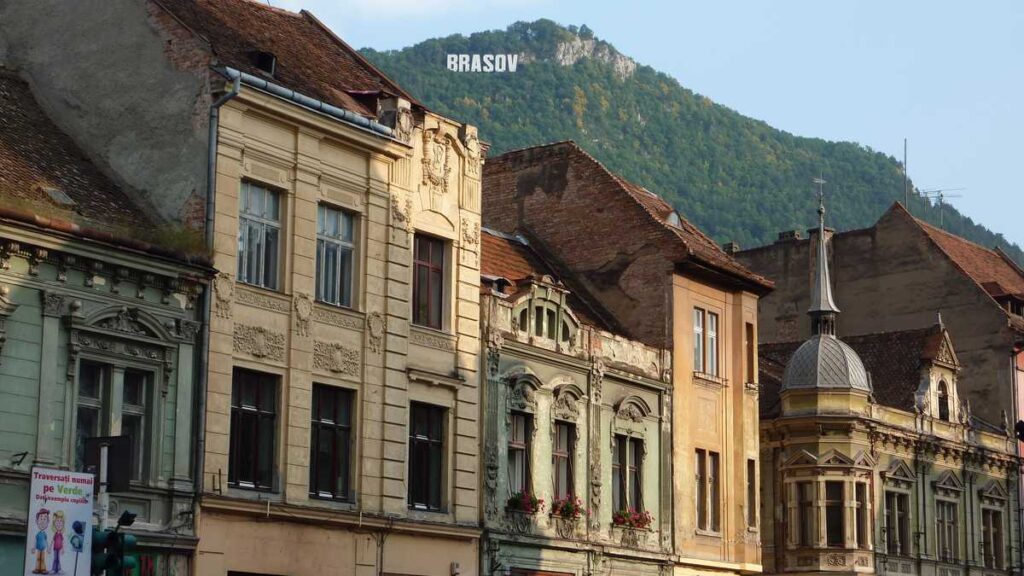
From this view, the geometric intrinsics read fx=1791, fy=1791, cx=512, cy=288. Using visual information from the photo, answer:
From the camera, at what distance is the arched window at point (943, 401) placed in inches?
2345

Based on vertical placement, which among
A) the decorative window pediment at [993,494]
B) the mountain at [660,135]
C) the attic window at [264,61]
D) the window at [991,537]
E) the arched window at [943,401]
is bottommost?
the window at [991,537]

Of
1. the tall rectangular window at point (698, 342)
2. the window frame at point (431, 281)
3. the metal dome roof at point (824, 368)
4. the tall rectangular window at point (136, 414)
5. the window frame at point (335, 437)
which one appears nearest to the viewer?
the tall rectangular window at point (136, 414)

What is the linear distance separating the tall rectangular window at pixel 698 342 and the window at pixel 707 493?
2212mm

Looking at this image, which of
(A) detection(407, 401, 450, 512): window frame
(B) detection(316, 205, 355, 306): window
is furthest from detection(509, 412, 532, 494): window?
(B) detection(316, 205, 355, 306): window

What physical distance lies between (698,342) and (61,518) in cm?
2676

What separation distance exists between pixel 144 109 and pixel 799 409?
27068 mm

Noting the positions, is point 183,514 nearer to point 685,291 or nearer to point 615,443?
point 615,443

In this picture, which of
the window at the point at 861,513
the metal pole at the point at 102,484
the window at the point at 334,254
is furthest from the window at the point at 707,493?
the metal pole at the point at 102,484

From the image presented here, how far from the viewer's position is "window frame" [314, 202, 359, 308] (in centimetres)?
3469

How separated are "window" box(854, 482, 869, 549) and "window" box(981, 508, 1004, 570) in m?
8.63

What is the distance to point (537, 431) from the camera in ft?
132

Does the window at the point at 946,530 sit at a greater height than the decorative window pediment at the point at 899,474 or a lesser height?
lesser

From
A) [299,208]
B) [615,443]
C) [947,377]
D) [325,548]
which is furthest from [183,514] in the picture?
[947,377]

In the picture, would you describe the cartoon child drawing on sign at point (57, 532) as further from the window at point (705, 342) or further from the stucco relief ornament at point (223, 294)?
the window at point (705, 342)
